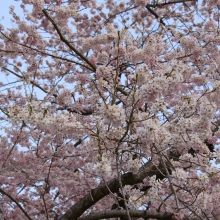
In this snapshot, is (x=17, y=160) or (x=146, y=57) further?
→ (x=17, y=160)

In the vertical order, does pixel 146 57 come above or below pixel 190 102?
above

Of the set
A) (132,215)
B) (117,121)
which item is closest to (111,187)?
(132,215)

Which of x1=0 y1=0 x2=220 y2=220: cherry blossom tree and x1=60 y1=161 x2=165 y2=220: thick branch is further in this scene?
x1=60 y1=161 x2=165 y2=220: thick branch

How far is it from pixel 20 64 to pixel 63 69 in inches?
58.4

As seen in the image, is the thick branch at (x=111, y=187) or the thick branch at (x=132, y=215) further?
the thick branch at (x=111, y=187)

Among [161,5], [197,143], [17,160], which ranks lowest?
[197,143]

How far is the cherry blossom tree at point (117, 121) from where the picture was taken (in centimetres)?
304

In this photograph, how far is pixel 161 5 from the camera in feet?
21.3

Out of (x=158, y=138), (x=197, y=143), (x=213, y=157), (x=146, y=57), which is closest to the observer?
(x=158, y=138)

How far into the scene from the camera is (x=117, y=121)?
284 centimetres

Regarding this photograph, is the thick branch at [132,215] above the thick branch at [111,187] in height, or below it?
below

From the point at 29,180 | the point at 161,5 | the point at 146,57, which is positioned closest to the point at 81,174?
the point at 29,180

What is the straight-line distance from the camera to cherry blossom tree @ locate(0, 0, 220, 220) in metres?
3.04

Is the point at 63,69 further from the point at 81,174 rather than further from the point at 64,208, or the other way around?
the point at 64,208
